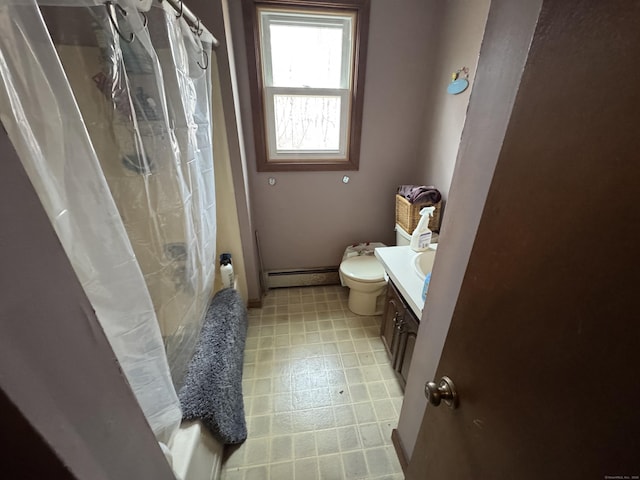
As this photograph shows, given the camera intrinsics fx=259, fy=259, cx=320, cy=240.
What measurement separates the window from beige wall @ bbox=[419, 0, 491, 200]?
0.51 m

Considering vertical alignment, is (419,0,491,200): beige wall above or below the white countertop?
above

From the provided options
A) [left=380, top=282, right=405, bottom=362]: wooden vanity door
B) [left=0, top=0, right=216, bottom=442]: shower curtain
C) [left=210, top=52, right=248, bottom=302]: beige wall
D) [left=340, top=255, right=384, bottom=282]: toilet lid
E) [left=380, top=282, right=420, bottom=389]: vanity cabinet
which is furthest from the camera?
[left=340, top=255, right=384, bottom=282]: toilet lid

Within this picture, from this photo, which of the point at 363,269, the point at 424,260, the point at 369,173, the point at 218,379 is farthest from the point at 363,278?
the point at 218,379

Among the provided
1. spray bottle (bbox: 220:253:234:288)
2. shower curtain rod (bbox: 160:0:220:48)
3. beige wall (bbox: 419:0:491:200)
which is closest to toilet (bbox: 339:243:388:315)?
beige wall (bbox: 419:0:491:200)

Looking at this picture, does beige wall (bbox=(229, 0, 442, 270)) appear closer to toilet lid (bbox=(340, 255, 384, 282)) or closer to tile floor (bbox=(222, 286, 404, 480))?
toilet lid (bbox=(340, 255, 384, 282))

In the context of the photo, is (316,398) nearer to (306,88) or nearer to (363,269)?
(363,269)

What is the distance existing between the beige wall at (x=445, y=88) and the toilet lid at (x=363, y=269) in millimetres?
690

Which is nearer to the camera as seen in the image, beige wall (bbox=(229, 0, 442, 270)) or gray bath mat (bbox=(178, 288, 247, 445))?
gray bath mat (bbox=(178, 288, 247, 445))

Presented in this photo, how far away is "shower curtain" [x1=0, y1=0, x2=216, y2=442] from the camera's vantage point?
17.9 inches

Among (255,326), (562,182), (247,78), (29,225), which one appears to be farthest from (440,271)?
(247,78)

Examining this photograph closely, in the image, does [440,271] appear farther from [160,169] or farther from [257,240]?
[257,240]

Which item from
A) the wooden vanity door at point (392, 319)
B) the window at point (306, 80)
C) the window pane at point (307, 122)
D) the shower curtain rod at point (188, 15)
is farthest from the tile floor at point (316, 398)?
the shower curtain rod at point (188, 15)

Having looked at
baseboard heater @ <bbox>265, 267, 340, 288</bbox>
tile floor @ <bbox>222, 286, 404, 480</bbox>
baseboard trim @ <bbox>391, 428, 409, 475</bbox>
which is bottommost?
tile floor @ <bbox>222, 286, 404, 480</bbox>

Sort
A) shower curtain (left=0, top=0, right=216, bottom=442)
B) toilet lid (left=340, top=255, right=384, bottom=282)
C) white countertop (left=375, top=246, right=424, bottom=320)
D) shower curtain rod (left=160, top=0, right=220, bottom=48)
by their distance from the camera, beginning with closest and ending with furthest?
shower curtain (left=0, top=0, right=216, bottom=442)
shower curtain rod (left=160, top=0, right=220, bottom=48)
white countertop (left=375, top=246, right=424, bottom=320)
toilet lid (left=340, top=255, right=384, bottom=282)
